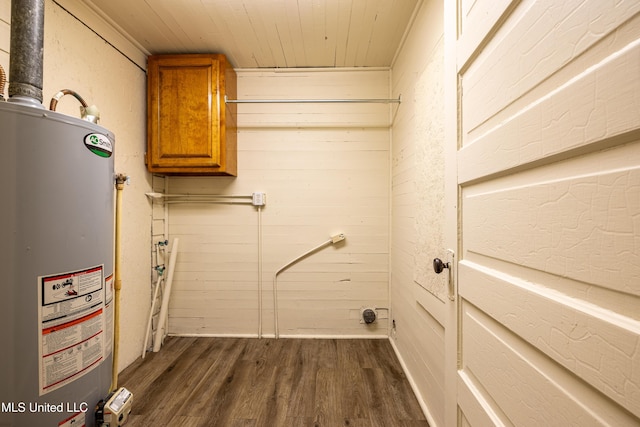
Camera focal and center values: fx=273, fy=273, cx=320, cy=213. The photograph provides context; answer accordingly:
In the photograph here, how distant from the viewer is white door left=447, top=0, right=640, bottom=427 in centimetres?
37

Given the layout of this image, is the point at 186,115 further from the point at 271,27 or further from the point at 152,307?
the point at 152,307

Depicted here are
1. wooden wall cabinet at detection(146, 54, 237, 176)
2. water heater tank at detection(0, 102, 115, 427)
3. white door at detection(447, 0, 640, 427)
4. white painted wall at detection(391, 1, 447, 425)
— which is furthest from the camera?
wooden wall cabinet at detection(146, 54, 237, 176)

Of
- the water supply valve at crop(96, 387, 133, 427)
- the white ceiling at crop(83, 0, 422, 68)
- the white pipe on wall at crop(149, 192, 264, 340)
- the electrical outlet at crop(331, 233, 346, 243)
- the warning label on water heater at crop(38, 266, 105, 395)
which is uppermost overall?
the white ceiling at crop(83, 0, 422, 68)

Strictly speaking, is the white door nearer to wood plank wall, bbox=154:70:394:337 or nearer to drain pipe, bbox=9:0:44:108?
drain pipe, bbox=9:0:44:108

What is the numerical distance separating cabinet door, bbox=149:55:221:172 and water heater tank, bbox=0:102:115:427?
132 centimetres

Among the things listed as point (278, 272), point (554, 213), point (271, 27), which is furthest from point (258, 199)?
point (554, 213)

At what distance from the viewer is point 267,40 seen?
213 cm

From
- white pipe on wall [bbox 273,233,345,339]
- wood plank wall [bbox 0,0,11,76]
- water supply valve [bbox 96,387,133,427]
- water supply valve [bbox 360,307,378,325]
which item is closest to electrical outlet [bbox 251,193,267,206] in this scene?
white pipe on wall [bbox 273,233,345,339]

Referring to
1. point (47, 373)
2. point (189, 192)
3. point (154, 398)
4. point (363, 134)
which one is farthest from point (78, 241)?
point (363, 134)

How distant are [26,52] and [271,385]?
2047mm

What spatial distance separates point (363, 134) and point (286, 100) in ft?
2.47

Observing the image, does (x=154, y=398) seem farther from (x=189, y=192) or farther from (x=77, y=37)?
(x=77, y=37)

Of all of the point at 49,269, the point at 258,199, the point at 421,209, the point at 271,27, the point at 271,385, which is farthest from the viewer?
the point at 258,199

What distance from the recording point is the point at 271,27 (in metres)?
1.97
